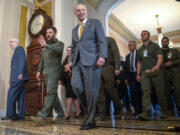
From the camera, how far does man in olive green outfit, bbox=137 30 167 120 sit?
218 centimetres

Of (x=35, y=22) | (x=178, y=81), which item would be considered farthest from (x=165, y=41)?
(x=35, y=22)

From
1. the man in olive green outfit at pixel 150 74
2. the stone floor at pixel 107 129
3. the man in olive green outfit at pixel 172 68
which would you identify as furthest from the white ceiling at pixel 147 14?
the stone floor at pixel 107 129

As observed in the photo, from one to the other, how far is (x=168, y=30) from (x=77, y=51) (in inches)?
351

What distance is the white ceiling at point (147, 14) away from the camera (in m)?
6.29

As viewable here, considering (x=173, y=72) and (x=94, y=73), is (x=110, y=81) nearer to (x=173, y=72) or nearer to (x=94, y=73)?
(x=94, y=73)

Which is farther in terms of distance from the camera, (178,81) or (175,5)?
(175,5)

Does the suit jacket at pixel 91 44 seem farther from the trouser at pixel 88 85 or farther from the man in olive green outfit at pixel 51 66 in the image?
the man in olive green outfit at pixel 51 66

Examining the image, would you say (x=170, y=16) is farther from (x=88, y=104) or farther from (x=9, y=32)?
(x=88, y=104)

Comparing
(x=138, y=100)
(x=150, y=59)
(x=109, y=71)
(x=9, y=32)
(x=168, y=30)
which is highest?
(x=168, y=30)

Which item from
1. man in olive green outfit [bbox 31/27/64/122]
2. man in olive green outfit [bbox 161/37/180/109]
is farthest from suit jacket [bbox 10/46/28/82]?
man in olive green outfit [bbox 161/37/180/109]

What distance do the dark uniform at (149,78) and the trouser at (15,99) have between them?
2.00 metres

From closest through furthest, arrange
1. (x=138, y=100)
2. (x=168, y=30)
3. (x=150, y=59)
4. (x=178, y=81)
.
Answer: (x=150, y=59) → (x=138, y=100) → (x=178, y=81) → (x=168, y=30)

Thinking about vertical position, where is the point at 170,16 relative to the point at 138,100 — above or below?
above

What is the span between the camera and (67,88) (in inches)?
109
